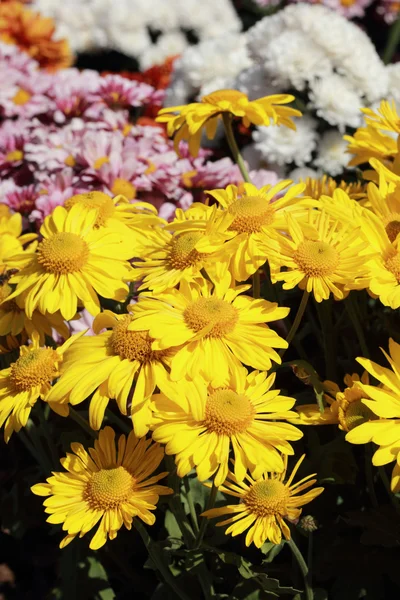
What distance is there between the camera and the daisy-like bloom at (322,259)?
1.10 meters

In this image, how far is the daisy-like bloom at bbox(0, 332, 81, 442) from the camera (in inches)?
45.0

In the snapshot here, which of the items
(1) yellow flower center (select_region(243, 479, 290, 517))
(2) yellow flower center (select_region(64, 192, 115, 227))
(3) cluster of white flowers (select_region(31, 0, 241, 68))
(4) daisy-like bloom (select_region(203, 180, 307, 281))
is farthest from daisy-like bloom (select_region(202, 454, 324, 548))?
(3) cluster of white flowers (select_region(31, 0, 241, 68))

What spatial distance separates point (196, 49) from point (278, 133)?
82cm

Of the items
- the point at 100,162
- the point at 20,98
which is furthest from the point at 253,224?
the point at 20,98

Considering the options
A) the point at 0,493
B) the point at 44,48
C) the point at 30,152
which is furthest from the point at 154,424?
the point at 44,48

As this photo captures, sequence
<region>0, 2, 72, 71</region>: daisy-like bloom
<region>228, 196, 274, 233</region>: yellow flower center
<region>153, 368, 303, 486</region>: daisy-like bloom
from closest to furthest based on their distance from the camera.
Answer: <region>153, 368, 303, 486</region>: daisy-like bloom
<region>228, 196, 274, 233</region>: yellow flower center
<region>0, 2, 72, 71</region>: daisy-like bloom

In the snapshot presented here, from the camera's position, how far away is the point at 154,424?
1021mm

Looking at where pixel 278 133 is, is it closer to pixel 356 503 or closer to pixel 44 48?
pixel 356 503

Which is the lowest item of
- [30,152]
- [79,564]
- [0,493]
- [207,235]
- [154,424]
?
[0,493]

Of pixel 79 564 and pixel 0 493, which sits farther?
pixel 0 493

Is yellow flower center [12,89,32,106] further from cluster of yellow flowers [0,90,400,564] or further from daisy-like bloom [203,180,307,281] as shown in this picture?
daisy-like bloom [203,180,307,281]

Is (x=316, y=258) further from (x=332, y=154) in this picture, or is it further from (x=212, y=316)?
(x=332, y=154)

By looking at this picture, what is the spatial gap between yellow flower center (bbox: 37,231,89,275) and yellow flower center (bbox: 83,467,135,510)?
0.38 metres

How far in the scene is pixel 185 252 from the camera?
1.19 m
